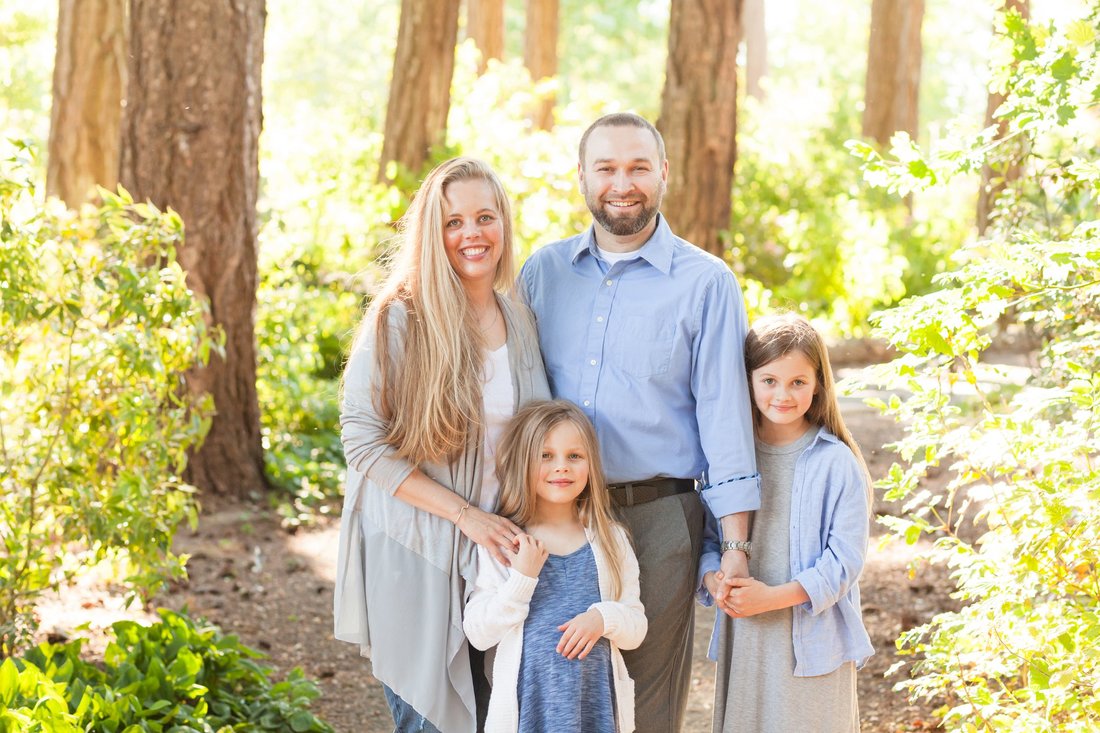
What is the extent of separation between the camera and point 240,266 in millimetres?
6652

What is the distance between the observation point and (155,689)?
3.69 m

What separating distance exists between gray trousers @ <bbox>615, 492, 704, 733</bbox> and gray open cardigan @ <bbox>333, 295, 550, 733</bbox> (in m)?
0.44

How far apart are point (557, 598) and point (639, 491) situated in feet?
1.25

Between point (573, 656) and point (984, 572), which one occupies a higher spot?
point (984, 572)

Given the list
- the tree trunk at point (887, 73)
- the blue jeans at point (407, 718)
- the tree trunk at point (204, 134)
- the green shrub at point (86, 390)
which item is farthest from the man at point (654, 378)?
the tree trunk at point (887, 73)

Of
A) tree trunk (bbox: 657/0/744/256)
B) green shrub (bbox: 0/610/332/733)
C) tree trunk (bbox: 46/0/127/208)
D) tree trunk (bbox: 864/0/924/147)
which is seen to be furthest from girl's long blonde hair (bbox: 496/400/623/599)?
tree trunk (bbox: 864/0/924/147)

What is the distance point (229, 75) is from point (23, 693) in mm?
3932

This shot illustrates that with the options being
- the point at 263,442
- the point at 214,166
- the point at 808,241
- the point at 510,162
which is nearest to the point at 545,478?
the point at 214,166

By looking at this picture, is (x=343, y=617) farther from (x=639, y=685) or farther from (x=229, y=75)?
(x=229, y=75)

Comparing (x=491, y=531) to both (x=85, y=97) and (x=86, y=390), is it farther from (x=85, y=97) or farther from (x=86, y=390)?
(x=85, y=97)

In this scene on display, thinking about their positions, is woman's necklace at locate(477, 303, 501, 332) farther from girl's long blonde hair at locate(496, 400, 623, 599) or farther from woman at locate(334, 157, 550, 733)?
girl's long blonde hair at locate(496, 400, 623, 599)

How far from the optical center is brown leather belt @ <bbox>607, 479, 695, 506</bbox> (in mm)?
3207

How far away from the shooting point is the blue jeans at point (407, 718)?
10.3 ft

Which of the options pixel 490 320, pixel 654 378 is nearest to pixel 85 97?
pixel 490 320
